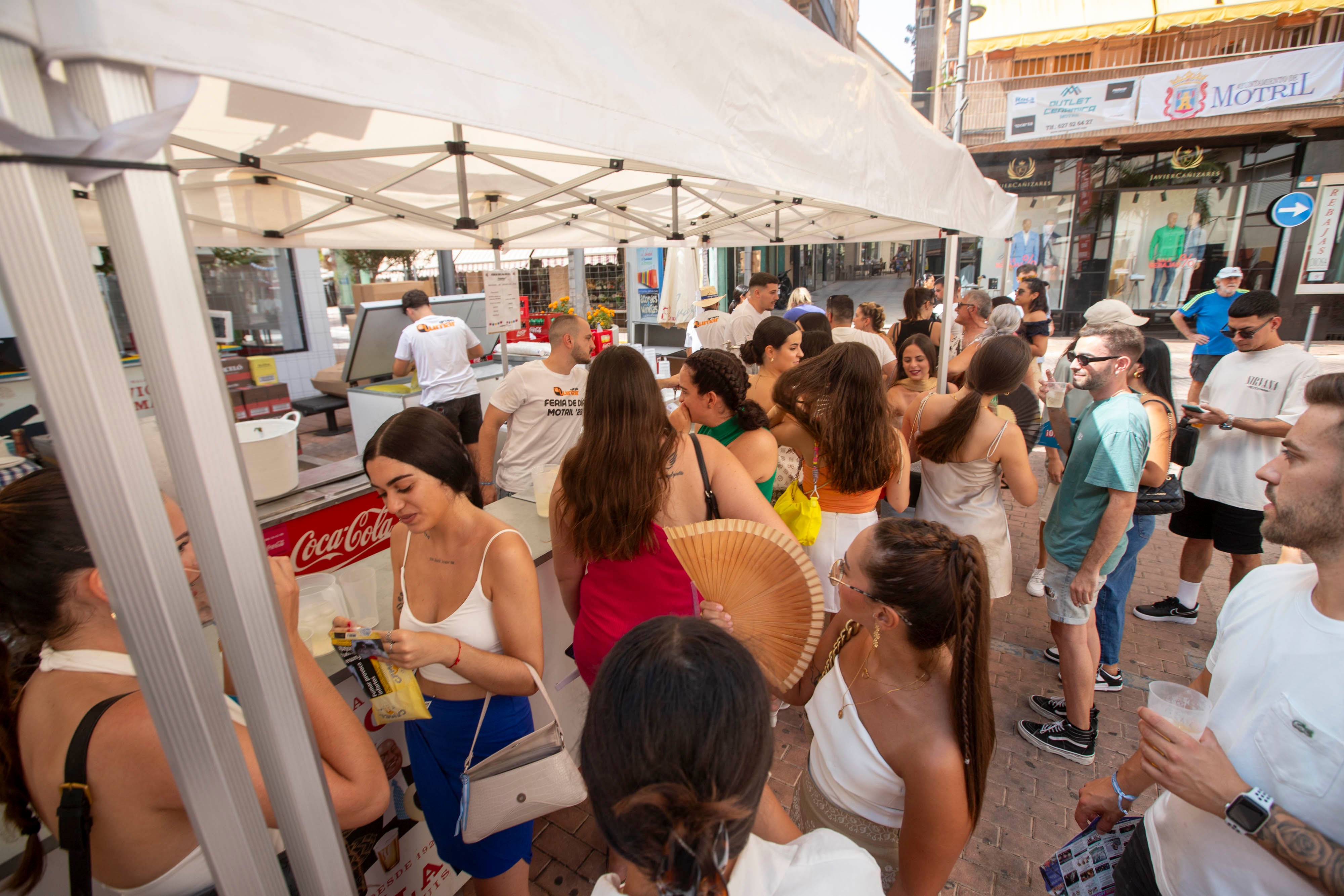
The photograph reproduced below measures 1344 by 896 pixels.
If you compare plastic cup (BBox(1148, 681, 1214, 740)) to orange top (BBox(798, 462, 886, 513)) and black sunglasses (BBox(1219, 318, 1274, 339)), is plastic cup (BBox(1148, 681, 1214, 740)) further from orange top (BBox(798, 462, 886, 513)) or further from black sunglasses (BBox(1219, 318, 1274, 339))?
black sunglasses (BBox(1219, 318, 1274, 339))

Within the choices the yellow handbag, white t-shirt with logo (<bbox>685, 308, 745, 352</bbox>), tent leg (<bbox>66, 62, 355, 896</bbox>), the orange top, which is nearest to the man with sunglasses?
white t-shirt with logo (<bbox>685, 308, 745, 352</bbox>)

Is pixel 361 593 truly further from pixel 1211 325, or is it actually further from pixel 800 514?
pixel 1211 325

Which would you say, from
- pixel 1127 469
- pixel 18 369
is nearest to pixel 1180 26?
pixel 1127 469

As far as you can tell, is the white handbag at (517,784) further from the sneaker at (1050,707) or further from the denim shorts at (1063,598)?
the sneaker at (1050,707)

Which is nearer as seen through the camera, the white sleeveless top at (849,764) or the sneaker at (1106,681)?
the white sleeveless top at (849,764)

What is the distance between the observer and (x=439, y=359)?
609cm

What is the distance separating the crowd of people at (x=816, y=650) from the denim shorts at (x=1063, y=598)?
14 mm

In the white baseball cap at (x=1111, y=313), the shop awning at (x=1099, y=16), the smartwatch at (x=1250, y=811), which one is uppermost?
the shop awning at (x=1099, y=16)

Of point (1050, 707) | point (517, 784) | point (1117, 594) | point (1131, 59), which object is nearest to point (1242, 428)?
point (1117, 594)

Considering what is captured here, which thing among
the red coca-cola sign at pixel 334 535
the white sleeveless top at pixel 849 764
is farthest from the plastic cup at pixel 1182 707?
the red coca-cola sign at pixel 334 535

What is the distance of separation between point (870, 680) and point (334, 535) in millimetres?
2731

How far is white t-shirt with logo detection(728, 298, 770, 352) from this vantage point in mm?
6984

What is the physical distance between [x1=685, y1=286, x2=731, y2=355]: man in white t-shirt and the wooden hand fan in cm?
544

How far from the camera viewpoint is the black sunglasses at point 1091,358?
9.05 feet
